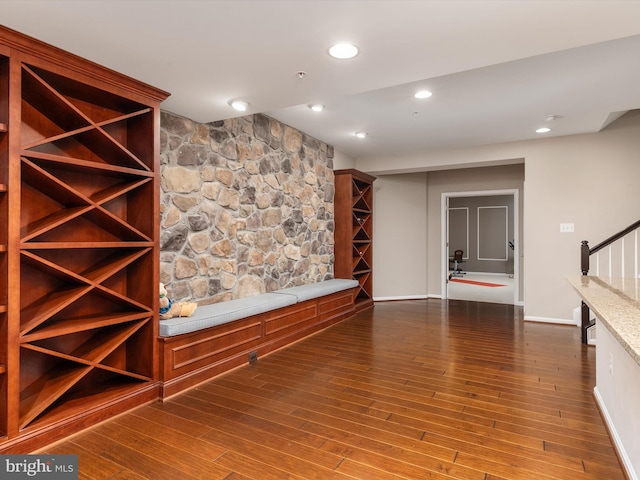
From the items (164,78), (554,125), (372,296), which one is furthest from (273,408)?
(554,125)

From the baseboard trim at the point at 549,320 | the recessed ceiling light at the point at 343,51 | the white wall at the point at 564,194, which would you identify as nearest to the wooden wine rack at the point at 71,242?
the recessed ceiling light at the point at 343,51

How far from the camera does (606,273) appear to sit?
16.1ft

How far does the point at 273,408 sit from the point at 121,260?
1.52m

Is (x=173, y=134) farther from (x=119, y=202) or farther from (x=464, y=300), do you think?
(x=464, y=300)

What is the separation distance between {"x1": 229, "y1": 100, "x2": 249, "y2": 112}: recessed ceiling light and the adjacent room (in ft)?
0.05

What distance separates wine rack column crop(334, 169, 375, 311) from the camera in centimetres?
581

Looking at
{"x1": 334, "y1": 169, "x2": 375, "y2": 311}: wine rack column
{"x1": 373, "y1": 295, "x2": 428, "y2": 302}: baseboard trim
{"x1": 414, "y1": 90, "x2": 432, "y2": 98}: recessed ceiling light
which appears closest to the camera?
{"x1": 414, "y1": 90, "x2": 432, "y2": 98}: recessed ceiling light

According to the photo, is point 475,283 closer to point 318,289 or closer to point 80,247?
point 318,289

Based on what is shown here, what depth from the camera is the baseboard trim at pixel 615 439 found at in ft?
5.98

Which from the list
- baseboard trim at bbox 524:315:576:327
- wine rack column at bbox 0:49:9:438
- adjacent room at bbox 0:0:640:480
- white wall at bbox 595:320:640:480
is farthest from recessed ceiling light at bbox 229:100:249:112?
baseboard trim at bbox 524:315:576:327

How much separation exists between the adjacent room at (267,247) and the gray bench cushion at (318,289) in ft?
0.18

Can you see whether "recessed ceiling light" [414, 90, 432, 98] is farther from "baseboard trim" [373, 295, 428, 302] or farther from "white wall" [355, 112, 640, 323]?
"baseboard trim" [373, 295, 428, 302]

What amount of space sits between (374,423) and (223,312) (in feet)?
5.15

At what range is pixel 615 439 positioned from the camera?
213cm
